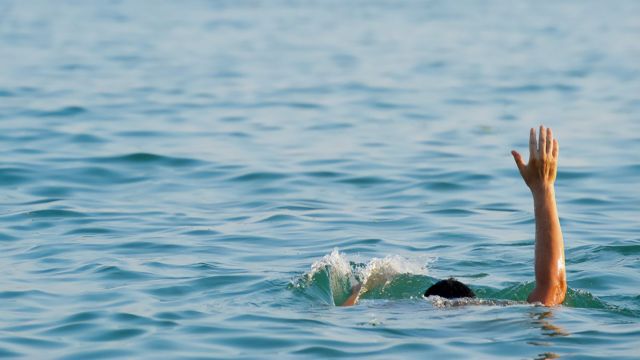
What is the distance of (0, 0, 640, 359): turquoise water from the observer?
841cm

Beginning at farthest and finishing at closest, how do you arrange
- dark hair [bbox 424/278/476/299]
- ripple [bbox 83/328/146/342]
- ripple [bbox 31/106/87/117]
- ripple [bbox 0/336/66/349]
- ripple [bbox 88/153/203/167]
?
1. ripple [bbox 31/106/87/117]
2. ripple [bbox 88/153/203/167]
3. dark hair [bbox 424/278/476/299]
4. ripple [bbox 83/328/146/342]
5. ripple [bbox 0/336/66/349]

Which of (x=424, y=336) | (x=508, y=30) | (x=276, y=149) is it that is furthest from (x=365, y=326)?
(x=508, y=30)

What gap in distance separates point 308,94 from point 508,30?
13362 millimetres

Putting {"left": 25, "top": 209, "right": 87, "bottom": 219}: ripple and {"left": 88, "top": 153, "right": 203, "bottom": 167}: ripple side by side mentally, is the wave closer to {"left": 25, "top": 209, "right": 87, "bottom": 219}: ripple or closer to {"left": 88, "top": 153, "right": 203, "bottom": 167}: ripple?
{"left": 25, "top": 209, "right": 87, "bottom": 219}: ripple

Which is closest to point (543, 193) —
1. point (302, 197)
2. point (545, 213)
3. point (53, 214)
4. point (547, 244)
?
point (545, 213)

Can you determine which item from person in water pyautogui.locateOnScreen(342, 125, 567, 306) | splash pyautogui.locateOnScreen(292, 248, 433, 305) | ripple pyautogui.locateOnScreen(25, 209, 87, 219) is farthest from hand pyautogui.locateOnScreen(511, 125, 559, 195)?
ripple pyautogui.locateOnScreen(25, 209, 87, 219)

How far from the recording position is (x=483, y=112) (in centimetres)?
1997

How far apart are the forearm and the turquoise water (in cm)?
25

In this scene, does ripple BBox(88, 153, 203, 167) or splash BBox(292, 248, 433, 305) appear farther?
ripple BBox(88, 153, 203, 167)

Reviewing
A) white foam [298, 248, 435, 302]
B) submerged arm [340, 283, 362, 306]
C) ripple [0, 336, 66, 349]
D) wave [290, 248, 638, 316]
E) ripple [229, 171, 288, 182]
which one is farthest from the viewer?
ripple [229, 171, 288, 182]

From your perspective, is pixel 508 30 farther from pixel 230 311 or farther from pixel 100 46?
pixel 230 311

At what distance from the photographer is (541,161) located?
8.42 metres

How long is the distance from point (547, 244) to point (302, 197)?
550 centimetres

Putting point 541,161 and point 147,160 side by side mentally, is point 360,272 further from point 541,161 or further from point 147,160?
point 147,160
